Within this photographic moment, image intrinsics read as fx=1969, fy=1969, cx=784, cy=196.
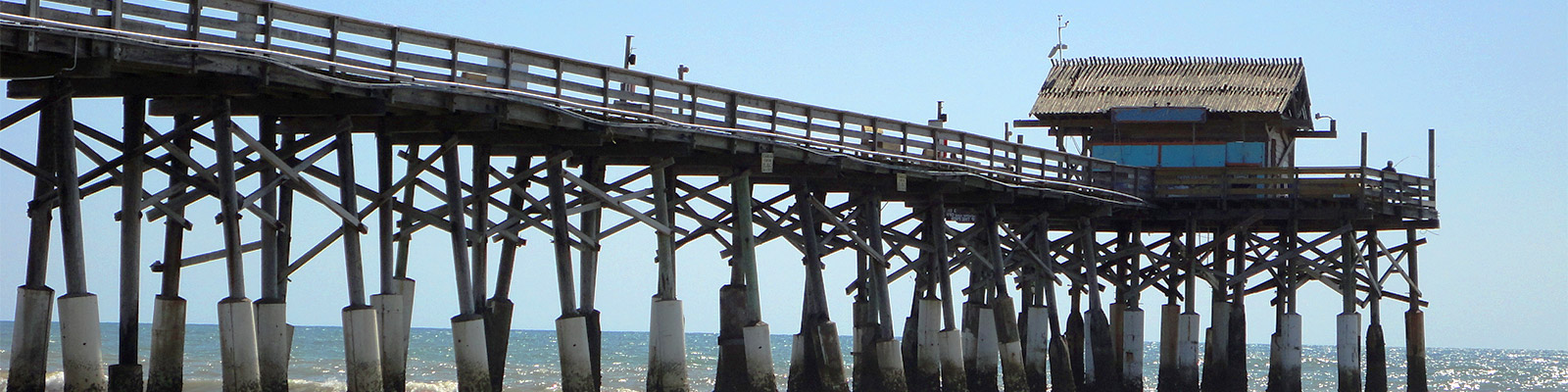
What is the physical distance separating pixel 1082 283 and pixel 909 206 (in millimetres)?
3737

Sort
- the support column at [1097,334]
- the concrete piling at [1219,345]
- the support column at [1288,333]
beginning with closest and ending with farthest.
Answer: the support column at [1097,334] → the support column at [1288,333] → the concrete piling at [1219,345]

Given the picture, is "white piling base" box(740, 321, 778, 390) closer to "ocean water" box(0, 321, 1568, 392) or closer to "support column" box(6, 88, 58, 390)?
"support column" box(6, 88, 58, 390)

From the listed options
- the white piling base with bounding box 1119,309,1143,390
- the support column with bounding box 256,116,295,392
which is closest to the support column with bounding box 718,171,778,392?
the support column with bounding box 256,116,295,392

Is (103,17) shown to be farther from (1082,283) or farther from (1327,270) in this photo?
(1327,270)

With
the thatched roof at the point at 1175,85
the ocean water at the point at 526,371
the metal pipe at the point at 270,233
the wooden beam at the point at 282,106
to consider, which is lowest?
the ocean water at the point at 526,371

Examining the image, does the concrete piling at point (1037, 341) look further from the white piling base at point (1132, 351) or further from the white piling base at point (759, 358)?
the white piling base at point (759, 358)

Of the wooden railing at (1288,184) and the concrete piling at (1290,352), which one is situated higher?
the wooden railing at (1288,184)

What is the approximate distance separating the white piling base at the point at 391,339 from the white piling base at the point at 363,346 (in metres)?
0.59

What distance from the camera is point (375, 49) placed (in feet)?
63.1

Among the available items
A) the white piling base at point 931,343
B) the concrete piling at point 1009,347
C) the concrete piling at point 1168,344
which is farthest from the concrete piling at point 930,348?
the concrete piling at point 1168,344

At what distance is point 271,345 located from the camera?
18891mm

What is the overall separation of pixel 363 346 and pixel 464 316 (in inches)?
60.2

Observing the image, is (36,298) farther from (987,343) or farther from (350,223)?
(987,343)

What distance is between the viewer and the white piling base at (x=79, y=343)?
17641mm
